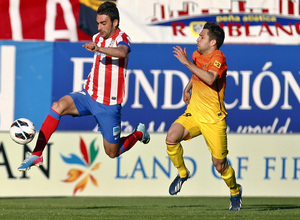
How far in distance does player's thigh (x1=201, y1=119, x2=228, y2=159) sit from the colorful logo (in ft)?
13.4

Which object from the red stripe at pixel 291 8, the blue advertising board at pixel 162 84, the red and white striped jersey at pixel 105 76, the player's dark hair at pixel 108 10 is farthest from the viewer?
the red stripe at pixel 291 8

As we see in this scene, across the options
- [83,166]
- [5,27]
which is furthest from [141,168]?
[5,27]

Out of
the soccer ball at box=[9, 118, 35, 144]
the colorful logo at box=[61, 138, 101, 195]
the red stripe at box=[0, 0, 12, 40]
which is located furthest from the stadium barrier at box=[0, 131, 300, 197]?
the soccer ball at box=[9, 118, 35, 144]

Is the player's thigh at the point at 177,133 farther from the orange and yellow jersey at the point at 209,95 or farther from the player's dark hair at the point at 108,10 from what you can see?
the player's dark hair at the point at 108,10

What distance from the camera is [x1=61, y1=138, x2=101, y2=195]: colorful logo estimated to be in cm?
1253

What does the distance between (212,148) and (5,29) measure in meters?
5.89

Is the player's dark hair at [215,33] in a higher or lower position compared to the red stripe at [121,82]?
higher

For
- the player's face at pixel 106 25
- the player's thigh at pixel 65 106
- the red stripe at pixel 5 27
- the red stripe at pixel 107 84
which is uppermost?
the red stripe at pixel 5 27

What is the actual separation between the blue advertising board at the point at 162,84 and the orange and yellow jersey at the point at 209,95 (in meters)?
3.97

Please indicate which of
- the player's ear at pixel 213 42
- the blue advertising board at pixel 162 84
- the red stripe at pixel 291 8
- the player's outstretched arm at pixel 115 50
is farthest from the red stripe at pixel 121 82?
the red stripe at pixel 291 8

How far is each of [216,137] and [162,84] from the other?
4.30m

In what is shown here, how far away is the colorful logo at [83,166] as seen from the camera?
493 inches

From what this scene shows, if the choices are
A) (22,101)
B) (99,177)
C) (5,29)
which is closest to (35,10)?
(5,29)

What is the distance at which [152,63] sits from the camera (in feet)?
42.3
